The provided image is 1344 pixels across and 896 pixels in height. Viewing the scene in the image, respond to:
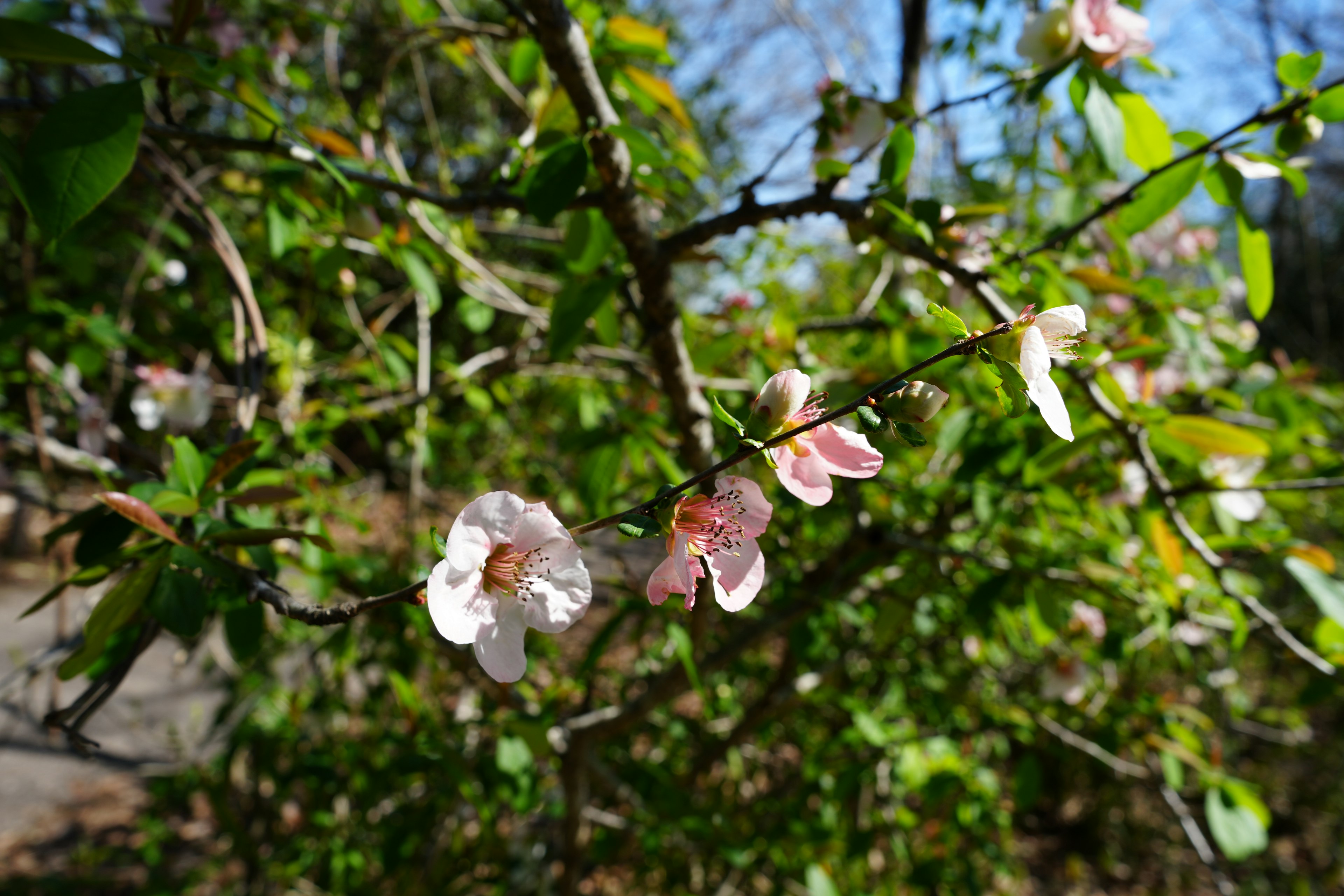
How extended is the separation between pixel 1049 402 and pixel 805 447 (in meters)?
0.15

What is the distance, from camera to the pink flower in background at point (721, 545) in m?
0.47

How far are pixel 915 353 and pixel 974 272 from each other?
436mm

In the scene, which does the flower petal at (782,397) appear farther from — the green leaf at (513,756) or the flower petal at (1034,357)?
the green leaf at (513,756)

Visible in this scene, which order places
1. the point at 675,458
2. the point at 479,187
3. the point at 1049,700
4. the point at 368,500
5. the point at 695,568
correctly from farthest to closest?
the point at 368,500 → the point at 1049,700 → the point at 675,458 → the point at 479,187 → the point at 695,568

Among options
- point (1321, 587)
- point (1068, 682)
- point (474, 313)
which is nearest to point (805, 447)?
point (1321, 587)

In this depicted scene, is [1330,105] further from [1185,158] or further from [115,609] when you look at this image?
[115,609]

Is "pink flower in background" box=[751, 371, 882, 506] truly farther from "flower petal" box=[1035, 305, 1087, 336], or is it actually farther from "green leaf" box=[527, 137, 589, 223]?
"green leaf" box=[527, 137, 589, 223]

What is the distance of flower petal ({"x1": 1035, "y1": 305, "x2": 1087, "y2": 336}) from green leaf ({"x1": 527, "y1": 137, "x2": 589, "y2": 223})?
0.46m

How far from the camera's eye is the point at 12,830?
254 centimetres

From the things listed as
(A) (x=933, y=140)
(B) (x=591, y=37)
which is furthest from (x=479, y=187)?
(A) (x=933, y=140)

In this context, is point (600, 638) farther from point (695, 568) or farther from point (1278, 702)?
point (1278, 702)

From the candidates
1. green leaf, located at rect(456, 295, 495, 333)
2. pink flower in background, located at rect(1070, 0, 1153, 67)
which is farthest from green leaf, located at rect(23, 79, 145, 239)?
pink flower in background, located at rect(1070, 0, 1153, 67)

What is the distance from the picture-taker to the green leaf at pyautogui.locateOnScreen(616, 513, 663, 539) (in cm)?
42

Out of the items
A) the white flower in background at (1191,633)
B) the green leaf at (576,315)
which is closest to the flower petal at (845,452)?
the green leaf at (576,315)
